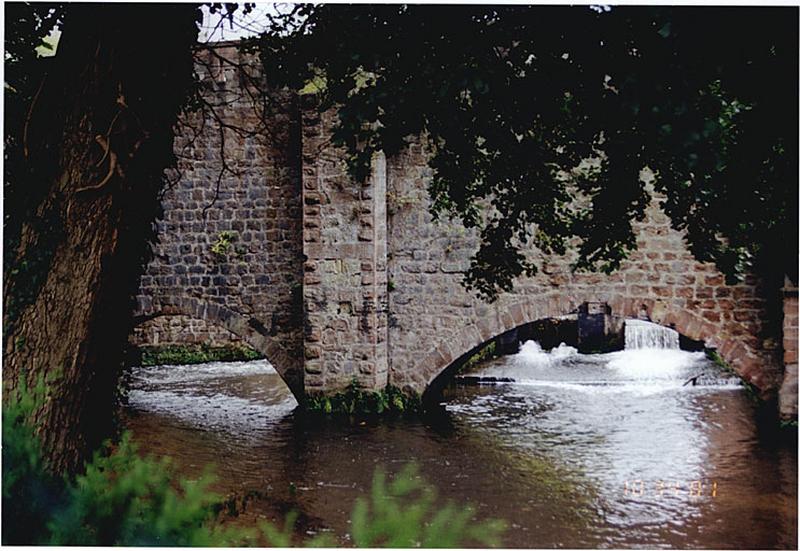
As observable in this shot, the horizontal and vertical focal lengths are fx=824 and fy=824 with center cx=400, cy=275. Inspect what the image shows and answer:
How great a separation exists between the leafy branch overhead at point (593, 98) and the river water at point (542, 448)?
1.30 meters

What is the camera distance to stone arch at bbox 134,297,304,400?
7.71m

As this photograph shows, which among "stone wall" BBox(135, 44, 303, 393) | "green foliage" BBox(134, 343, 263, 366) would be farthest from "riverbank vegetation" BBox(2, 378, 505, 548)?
"green foliage" BBox(134, 343, 263, 366)

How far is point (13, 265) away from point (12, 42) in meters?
1.19

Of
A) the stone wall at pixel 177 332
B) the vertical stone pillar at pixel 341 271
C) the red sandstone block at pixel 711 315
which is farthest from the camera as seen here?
the stone wall at pixel 177 332

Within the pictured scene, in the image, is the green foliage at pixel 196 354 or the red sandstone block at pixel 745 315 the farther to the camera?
the green foliage at pixel 196 354

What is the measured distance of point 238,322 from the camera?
7.76m

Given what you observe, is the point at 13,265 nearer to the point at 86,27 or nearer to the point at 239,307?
the point at 86,27

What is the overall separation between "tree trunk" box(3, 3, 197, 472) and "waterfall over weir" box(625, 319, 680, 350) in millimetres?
5647

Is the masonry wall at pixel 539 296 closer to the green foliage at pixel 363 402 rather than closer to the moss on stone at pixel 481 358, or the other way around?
the green foliage at pixel 363 402

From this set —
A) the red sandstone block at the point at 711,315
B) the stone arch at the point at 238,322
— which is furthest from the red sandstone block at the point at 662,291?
the stone arch at the point at 238,322

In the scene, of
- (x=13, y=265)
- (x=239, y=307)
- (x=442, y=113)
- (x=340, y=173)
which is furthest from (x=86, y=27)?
(x=239, y=307)

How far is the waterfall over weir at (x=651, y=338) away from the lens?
25.7 feet
